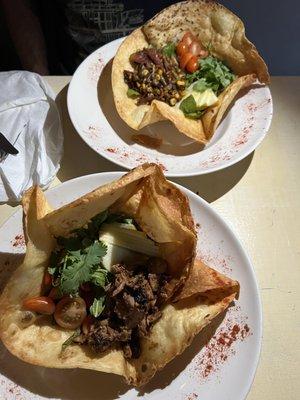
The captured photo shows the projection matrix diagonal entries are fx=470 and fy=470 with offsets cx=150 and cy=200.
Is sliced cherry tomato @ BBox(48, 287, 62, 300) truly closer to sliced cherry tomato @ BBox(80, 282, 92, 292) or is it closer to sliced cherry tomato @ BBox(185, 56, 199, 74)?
sliced cherry tomato @ BBox(80, 282, 92, 292)

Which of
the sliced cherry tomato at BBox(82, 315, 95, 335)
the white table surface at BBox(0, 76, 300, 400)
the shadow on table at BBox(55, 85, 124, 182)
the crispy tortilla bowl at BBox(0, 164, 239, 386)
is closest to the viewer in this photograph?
→ the crispy tortilla bowl at BBox(0, 164, 239, 386)

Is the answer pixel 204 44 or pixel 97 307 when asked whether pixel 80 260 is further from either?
pixel 204 44

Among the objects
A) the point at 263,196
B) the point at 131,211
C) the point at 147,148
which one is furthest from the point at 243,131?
the point at 131,211

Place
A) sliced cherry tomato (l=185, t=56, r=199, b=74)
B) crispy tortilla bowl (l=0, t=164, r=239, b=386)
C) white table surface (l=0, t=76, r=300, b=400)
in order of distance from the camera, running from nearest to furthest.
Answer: crispy tortilla bowl (l=0, t=164, r=239, b=386)
white table surface (l=0, t=76, r=300, b=400)
sliced cherry tomato (l=185, t=56, r=199, b=74)

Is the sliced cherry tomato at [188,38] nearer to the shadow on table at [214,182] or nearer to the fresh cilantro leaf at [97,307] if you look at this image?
the shadow on table at [214,182]

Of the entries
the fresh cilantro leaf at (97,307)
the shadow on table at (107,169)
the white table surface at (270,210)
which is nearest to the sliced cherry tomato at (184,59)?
the white table surface at (270,210)

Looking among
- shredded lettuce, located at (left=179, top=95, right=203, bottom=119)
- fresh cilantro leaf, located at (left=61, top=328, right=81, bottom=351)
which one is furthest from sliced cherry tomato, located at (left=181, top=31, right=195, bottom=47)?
fresh cilantro leaf, located at (left=61, top=328, right=81, bottom=351)
